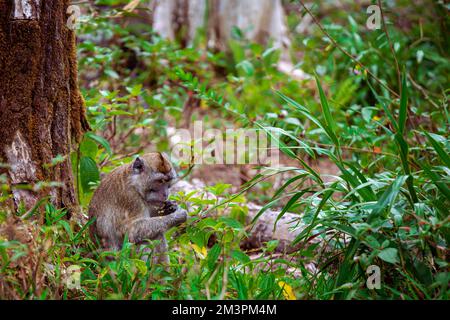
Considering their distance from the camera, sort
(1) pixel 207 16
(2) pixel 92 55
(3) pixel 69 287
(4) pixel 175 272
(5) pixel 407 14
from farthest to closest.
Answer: (1) pixel 207 16, (5) pixel 407 14, (2) pixel 92 55, (4) pixel 175 272, (3) pixel 69 287

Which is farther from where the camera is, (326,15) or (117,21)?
(326,15)

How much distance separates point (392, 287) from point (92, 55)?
519 centimetres

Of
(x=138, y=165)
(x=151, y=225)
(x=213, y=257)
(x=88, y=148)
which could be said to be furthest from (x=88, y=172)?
(x=213, y=257)

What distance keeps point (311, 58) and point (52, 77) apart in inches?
268

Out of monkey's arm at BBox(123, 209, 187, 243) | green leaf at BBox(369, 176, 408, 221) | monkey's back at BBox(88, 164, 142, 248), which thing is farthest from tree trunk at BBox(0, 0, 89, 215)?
green leaf at BBox(369, 176, 408, 221)

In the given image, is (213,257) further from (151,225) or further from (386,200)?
(386,200)

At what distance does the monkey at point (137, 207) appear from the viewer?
4539 mm

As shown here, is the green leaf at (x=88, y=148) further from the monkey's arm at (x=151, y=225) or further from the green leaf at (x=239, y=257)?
the green leaf at (x=239, y=257)

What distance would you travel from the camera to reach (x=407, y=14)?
39.2ft

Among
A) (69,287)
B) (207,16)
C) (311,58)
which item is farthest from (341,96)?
(69,287)

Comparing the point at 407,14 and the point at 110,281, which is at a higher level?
the point at 407,14
